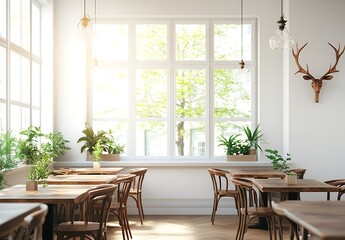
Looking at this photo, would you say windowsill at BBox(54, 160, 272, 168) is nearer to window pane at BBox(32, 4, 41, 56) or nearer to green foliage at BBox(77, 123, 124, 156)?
green foliage at BBox(77, 123, 124, 156)

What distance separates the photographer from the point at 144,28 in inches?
367

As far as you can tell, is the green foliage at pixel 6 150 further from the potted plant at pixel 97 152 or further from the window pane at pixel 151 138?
the window pane at pixel 151 138

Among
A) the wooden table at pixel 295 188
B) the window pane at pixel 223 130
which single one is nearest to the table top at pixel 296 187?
the wooden table at pixel 295 188

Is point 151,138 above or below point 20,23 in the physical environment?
below

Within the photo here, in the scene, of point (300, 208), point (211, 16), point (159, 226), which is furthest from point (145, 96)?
point (300, 208)

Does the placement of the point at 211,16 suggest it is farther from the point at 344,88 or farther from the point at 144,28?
the point at 344,88

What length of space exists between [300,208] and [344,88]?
540cm

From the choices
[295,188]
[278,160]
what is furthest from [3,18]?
[278,160]

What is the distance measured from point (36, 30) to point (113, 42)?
136 centimetres

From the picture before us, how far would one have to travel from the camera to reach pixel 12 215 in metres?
3.24

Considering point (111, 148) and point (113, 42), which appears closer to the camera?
point (111, 148)

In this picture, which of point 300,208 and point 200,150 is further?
point 200,150

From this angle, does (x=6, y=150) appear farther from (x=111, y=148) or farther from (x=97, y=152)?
(x=111, y=148)

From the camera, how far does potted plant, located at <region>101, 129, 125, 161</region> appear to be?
8922 mm
